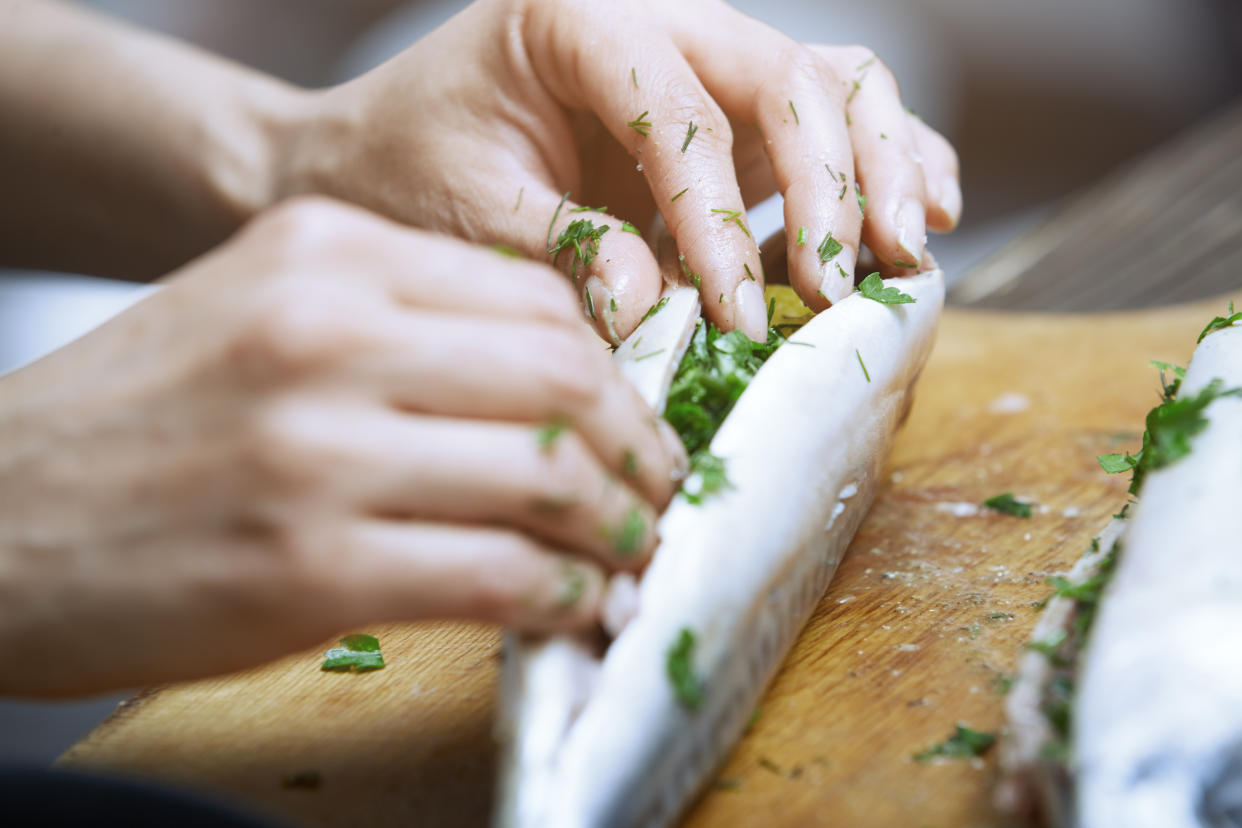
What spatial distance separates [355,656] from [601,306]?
2.17 ft

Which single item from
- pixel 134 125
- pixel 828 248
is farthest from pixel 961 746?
pixel 134 125

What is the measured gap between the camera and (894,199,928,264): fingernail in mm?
1630

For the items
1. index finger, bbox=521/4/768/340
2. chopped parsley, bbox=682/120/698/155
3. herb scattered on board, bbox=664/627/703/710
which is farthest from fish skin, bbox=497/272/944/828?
chopped parsley, bbox=682/120/698/155

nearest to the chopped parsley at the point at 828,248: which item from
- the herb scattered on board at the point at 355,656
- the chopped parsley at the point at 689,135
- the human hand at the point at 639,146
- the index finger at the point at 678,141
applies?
the human hand at the point at 639,146

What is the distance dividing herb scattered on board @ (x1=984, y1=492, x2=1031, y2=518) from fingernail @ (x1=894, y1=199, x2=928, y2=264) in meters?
0.49

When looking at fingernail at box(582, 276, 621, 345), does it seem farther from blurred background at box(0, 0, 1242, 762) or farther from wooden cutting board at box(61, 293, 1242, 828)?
blurred background at box(0, 0, 1242, 762)

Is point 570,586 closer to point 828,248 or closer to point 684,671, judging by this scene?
point 684,671

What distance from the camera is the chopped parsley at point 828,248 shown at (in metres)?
1.48

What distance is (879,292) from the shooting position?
1.51 metres

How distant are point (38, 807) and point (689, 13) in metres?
1.57

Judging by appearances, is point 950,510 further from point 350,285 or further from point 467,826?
point 350,285

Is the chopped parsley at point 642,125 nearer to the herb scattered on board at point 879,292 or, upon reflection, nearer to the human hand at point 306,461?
the herb scattered on board at point 879,292

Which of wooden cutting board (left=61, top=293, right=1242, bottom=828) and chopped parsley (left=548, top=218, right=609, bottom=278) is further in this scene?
chopped parsley (left=548, top=218, right=609, bottom=278)

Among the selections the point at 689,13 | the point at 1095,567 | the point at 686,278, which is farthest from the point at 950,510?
the point at 689,13
